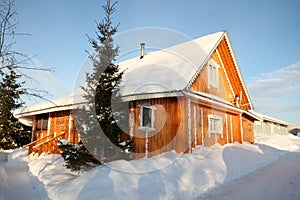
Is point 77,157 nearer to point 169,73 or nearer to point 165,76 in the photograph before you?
point 165,76

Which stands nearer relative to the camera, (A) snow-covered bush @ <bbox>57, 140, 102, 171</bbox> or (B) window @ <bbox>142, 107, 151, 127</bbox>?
(A) snow-covered bush @ <bbox>57, 140, 102, 171</bbox>

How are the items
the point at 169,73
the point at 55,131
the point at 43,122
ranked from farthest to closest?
1. the point at 43,122
2. the point at 55,131
3. the point at 169,73

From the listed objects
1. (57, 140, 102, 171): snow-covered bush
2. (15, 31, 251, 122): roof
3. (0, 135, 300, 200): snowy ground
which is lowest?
(0, 135, 300, 200): snowy ground

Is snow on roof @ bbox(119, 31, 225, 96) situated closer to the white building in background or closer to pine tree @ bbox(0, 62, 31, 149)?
pine tree @ bbox(0, 62, 31, 149)

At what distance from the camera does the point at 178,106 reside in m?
9.68

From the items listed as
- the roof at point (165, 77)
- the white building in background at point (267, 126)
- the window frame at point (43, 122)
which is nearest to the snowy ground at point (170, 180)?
the roof at point (165, 77)

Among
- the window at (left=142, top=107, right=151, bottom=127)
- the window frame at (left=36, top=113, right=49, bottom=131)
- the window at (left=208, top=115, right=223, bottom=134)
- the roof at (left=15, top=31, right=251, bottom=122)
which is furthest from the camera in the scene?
the window frame at (left=36, top=113, right=49, bottom=131)

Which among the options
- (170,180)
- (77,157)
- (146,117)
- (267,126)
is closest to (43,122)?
(146,117)

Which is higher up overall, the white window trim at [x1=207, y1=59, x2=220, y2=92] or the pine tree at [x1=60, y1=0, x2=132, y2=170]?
the white window trim at [x1=207, y1=59, x2=220, y2=92]

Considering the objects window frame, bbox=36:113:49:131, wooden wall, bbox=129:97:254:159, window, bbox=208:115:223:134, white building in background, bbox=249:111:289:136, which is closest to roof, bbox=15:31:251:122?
wooden wall, bbox=129:97:254:159

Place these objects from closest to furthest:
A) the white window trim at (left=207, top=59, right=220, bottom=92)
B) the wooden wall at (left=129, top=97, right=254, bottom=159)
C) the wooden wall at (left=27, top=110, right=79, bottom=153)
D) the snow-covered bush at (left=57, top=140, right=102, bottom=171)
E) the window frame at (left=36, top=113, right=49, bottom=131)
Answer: the snow-covered bush at (left=57, top=140, right=102, bottom=171)
the wooden wall at (left=129, top=97, right=254, bottom=159)
the wooden wall at (left=27, top=110, right=79, bottom=153)
the white window trim at (left=207, top=59, right=220, bottom=92)
the window frame at (left=36, top=113, right=49, bottom=131)

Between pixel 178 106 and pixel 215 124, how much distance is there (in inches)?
169

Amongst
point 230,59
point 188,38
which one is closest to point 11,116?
point 188,38

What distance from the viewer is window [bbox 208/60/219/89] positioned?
13055 millimetres
